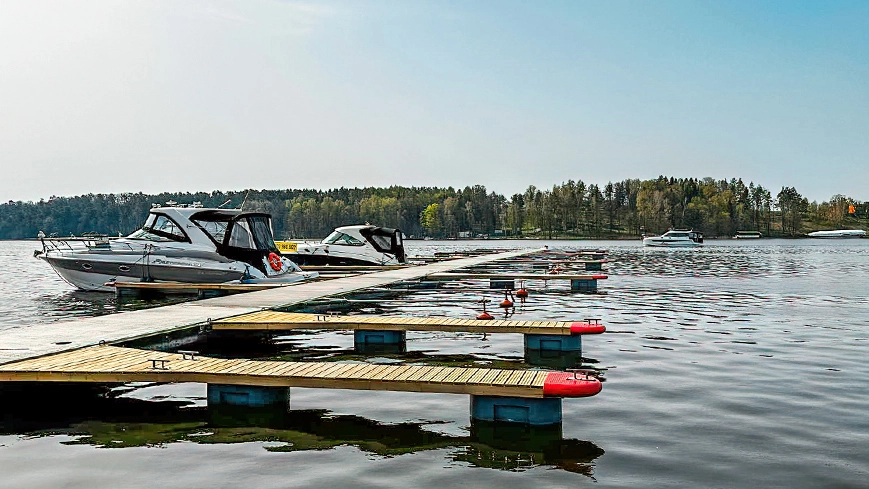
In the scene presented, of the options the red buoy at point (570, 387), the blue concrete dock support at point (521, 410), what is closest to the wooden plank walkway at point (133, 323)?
the blue concrete dock support at point (521, 410)

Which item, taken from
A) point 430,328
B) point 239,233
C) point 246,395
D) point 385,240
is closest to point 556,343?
point 430,328

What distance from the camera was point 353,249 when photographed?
3888 centimetres

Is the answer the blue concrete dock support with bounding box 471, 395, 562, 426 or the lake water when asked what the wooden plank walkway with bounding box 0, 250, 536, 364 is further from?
the blue concrete dock support with bounding box 471, 395, 562, 426

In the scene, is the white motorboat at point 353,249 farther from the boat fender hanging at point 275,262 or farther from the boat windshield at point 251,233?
the boat windshield at point 251,233

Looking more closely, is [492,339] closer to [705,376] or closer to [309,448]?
[705,376]

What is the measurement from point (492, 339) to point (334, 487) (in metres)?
9.93

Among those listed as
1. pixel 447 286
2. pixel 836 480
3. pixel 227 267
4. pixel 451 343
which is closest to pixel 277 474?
pixel 836 480

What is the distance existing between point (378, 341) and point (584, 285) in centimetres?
1636

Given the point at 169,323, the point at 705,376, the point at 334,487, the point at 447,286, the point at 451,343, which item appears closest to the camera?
the point at 334,487

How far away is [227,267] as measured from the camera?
85.2 ft

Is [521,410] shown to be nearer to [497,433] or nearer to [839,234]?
[497,433]

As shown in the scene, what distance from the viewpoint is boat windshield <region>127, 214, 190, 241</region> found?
1046 inches

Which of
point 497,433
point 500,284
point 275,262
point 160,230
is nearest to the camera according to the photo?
point 497,433

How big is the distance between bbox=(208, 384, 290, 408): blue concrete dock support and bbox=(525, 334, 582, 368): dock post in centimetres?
565
